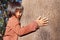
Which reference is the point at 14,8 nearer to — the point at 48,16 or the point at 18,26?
the point at 18,26

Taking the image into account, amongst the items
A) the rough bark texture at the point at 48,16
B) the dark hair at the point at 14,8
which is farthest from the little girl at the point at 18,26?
the rough bark texture at the point at 48,16

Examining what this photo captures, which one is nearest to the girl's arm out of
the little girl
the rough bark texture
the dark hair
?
the little girl

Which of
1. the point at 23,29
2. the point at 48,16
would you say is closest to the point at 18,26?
the point at 23,29

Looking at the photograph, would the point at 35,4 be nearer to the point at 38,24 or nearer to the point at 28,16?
the point at 28,16

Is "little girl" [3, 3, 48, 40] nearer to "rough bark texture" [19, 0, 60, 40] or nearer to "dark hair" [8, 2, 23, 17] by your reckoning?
"dark hair" [8, 2, 23, 17]

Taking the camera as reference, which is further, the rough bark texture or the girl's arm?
the rough bark texture

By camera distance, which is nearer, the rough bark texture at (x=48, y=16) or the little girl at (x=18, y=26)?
the little girl at (x=18, y=26)

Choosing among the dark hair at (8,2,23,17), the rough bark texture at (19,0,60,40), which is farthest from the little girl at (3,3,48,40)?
the rough bark texture at (19,0,60,40)

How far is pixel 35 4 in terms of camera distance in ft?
12.2

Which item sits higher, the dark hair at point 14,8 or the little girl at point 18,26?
the dark hair at point 14,8

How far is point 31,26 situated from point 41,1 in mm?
727

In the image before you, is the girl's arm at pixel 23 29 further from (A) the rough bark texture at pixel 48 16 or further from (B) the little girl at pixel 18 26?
(A) the rough bark texture at pixel 48 16

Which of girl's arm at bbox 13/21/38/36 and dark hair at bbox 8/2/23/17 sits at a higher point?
dark hair at bbox 8/2/23/17

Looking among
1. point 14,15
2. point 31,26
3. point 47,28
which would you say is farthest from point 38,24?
point 47,28
